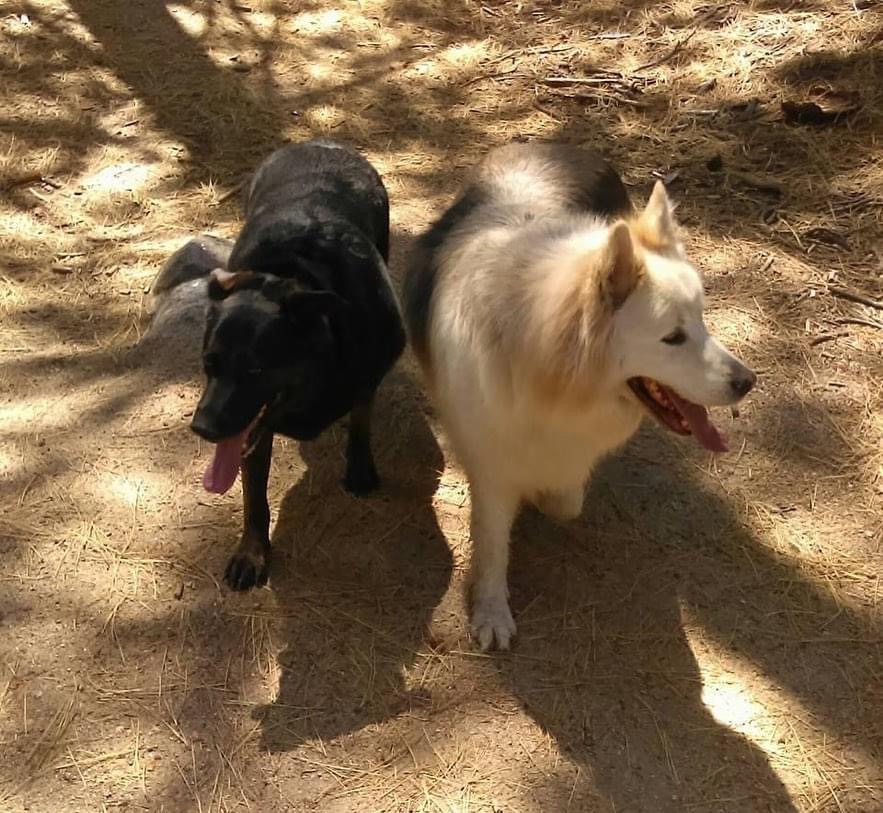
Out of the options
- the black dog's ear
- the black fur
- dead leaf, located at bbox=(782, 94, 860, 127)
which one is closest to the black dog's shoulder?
the black fur

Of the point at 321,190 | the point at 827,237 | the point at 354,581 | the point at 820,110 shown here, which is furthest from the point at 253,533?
the point at 820,110

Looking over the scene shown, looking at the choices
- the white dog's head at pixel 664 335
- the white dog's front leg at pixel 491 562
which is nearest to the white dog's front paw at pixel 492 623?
the white dog's front leg at pixel 491 562

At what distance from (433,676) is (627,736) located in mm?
567

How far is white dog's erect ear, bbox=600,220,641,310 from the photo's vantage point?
2182mm

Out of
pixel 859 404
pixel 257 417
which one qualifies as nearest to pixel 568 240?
pixel 257 417

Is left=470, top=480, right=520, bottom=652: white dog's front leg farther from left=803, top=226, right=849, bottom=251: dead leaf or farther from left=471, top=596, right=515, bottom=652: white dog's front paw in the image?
left=803, top=226, right=849, bottom=251: dead leaf

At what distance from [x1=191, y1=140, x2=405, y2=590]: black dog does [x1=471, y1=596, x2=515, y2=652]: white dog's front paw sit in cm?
65

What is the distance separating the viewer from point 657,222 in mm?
2518

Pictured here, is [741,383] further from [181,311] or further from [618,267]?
[181,311]

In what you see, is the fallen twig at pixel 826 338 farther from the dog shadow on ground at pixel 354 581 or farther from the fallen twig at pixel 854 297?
the dog shadow on ground at pixel 354 581

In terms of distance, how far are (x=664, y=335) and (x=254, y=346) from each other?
1.06 metres

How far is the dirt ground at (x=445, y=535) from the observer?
8.39ft

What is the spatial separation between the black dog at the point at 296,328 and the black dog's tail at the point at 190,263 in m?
0.65

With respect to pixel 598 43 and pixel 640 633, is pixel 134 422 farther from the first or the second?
pixel 598 43
